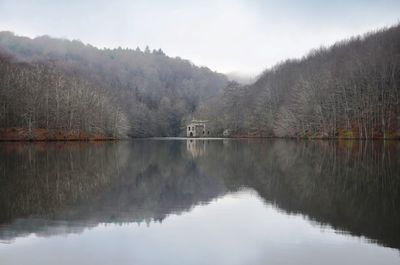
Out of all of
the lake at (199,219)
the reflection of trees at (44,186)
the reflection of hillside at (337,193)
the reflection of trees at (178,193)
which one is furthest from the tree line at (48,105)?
the reflection of hillside at (337,193)

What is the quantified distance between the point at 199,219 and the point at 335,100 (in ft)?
269

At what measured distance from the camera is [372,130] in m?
80.4

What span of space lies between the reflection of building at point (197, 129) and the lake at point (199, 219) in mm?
124328

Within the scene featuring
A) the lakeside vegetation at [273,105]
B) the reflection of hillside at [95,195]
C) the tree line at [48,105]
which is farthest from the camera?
the lakeside vegetation at [273,105]

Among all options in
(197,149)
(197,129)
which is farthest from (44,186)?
(197,129)

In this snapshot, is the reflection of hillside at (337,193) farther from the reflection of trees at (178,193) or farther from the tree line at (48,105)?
the tree line at (48,105)

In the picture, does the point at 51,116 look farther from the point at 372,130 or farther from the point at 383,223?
the point at 383,223

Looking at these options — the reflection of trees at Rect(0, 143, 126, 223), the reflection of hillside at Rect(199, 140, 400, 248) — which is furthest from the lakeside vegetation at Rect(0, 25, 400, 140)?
the reflection of hillside at Rect(199, 140, 400, 248)

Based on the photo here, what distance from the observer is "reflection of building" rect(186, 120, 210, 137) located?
478ft

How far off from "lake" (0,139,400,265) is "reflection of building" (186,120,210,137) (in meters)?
124

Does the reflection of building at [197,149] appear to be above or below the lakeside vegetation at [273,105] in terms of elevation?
below

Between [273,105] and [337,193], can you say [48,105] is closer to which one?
[337,193]

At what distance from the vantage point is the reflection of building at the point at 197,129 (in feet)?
478

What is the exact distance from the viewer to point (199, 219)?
1204cm
